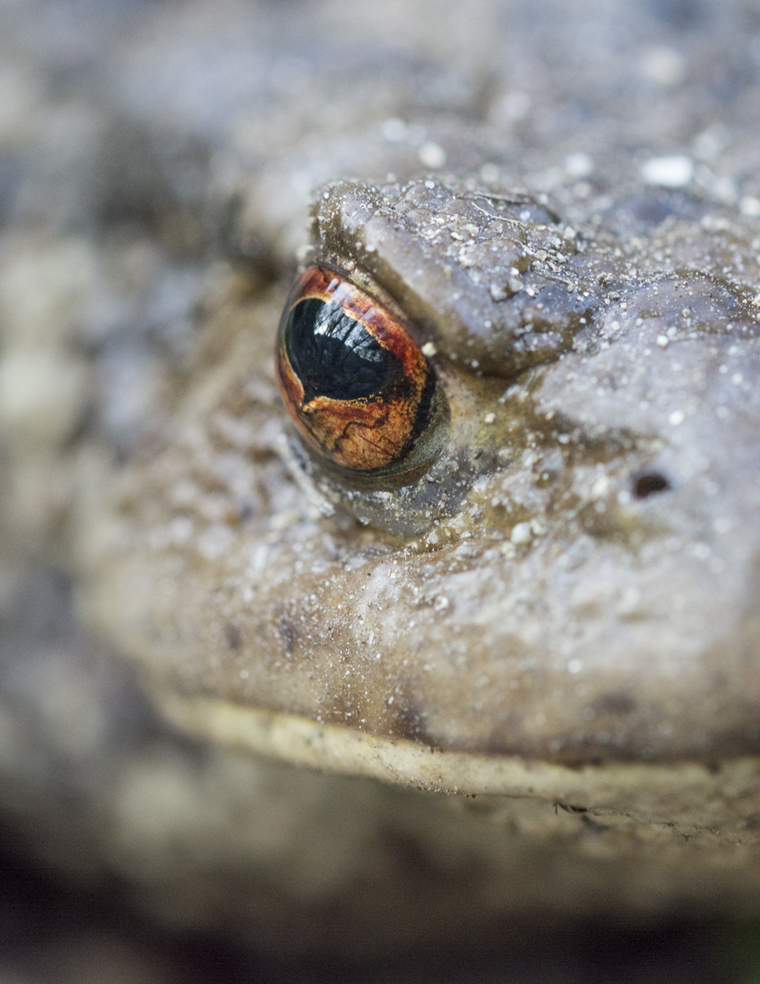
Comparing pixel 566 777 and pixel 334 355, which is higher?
pixel 334 355

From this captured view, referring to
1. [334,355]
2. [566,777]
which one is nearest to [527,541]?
[566,777]

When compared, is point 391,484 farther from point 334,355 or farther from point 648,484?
point 648,484

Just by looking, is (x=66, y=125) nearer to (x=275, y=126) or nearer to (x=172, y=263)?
(x=172, y=263)

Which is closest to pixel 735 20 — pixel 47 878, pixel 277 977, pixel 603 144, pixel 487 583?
pixel 603 144

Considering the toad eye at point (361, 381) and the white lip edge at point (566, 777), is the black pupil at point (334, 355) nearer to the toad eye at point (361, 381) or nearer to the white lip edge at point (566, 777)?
the toad eye at point (361, 381)

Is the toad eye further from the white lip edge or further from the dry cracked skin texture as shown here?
the white lip edge

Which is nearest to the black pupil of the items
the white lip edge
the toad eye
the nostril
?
the toad eye
